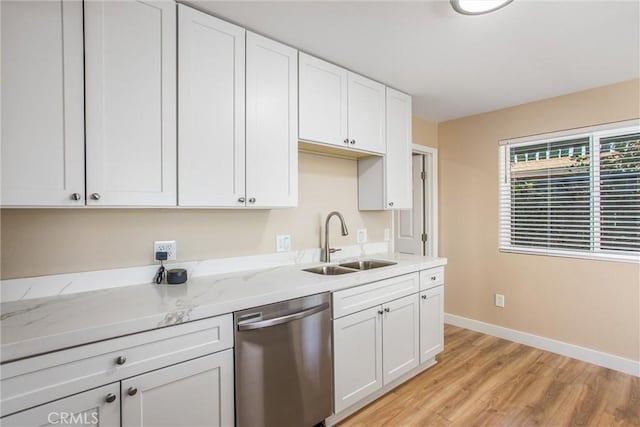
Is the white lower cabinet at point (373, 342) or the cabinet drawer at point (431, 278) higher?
the cabinet drawer at point (431, 278)

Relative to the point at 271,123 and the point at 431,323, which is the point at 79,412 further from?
the point at 431,323

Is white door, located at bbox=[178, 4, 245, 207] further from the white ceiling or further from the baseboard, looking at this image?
the baseboard

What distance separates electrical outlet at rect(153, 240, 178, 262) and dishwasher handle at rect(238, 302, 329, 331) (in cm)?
66

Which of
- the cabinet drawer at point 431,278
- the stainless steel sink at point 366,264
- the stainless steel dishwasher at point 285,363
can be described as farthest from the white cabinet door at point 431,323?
the stainless steel dishwasher at point 285,363

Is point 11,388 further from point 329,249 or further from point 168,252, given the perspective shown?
point 329,249

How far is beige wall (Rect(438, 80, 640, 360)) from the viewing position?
271 cm

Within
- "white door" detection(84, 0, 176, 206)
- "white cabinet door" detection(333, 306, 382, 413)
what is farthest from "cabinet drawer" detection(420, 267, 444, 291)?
"white door" detection(84, 0, 176, 206)

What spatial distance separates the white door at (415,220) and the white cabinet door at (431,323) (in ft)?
4.26

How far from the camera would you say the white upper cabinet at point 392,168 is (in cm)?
277

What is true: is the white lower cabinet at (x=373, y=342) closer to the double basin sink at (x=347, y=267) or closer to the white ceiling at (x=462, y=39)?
the double basin sink at (x=347, y=267)

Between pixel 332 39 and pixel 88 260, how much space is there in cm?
189

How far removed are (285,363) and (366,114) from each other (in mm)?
1891

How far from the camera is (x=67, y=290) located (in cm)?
157

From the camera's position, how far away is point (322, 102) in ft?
7.43
